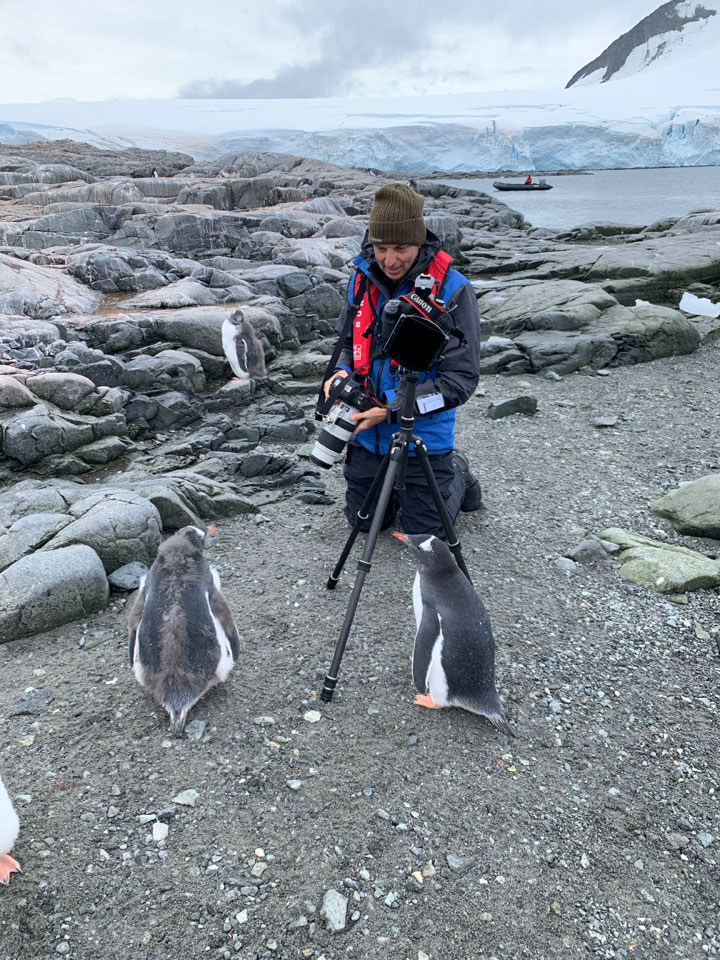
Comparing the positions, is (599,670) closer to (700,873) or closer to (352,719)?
(700,873)

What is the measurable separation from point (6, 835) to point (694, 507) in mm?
4069

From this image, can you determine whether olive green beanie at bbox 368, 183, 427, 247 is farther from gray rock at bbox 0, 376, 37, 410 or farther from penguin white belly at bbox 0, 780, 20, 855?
gray rock at bbox 0, 376, 37, 410

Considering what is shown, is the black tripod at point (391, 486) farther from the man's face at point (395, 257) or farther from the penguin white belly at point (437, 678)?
the man's face at point (395, 257)

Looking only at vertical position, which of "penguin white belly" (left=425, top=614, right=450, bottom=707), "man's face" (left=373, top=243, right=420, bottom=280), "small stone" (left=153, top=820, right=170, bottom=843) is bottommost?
"small stone" (left=153, top=820, right=170, bottom=843)

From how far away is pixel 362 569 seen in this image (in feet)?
8.46

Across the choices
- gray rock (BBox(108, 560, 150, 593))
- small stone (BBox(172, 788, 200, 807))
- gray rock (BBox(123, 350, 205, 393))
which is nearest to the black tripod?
small stone (BBox(172, 788, 200, 807))

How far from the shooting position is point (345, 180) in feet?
88.0

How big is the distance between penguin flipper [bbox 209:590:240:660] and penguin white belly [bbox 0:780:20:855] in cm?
94

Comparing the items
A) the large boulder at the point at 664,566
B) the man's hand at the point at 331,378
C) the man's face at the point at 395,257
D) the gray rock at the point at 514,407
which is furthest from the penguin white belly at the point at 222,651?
the gray rock at the point at 514,407

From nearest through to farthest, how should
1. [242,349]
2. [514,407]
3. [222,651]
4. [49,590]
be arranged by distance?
[222,651] < [49,590] < [514,407] < [242,349]

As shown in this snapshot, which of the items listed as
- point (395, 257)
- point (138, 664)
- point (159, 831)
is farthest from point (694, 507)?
point (159, 831)

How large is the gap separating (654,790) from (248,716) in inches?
61.0

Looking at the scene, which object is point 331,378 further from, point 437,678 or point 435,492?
point 437,678

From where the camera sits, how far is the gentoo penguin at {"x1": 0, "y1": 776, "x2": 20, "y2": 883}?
1.87m
